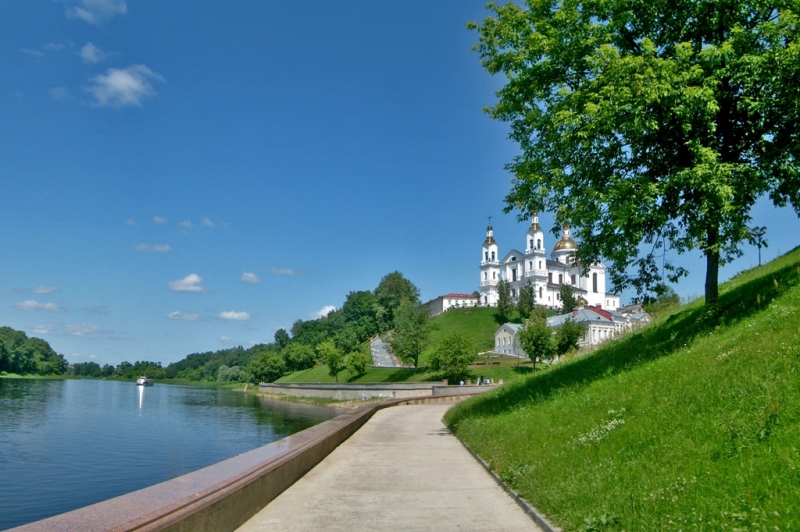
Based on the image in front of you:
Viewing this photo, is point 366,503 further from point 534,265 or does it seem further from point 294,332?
point 294,332

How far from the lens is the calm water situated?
1930 centimetres

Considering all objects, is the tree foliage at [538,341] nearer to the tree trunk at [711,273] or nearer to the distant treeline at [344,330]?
the tree trunk at [711,273]

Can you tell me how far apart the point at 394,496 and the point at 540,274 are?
128m

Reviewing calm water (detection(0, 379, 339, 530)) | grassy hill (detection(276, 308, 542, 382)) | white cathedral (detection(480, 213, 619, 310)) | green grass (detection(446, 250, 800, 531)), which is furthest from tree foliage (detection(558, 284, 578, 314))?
green grass (detection(446, 250, 800, 531))

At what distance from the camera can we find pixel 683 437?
6637mm

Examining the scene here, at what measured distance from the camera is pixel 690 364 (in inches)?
373

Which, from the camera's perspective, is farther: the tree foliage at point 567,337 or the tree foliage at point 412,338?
the tree foliage at point 412,338

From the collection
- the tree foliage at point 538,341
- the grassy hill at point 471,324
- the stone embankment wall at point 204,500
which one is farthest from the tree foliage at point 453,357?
the stone embankment wall at point 204,500

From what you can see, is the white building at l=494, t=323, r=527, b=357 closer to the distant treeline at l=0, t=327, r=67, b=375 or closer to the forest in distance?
the forest in distance

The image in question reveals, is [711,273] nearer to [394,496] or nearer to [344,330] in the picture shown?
[394,496]

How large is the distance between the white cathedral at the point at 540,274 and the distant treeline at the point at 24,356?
104442 mm

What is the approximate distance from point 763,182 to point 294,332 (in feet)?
538

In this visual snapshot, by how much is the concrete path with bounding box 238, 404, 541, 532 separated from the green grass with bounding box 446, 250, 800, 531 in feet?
1.69

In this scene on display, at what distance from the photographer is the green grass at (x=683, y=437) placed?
5137 mm
